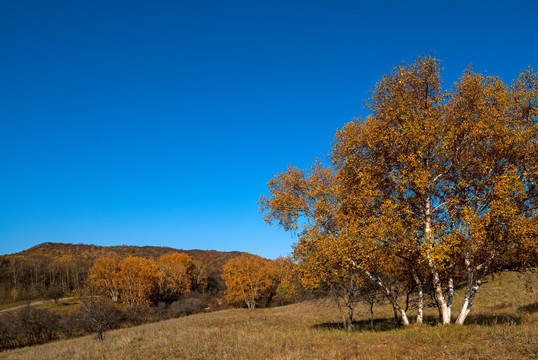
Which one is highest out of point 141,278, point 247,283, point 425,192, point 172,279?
point 425,192

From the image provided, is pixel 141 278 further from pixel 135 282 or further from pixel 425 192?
pixel 425 192

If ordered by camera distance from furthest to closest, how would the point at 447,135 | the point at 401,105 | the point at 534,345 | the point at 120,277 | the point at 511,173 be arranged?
the point at 120,277
the point at 401,105
the point at 447,135
the point at 511,173
the point at 534,345

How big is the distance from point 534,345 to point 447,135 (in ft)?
28.8

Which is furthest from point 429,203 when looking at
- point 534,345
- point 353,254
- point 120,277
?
point 120,277

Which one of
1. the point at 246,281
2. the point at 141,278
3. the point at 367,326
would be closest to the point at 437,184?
the point at 367,326

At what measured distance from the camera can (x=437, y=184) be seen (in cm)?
1619

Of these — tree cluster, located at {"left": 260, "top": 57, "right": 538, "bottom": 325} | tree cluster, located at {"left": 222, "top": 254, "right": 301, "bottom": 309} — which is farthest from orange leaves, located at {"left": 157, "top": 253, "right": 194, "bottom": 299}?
tree cluster, located at {"left": 260, "top": 57, "right": 538, "bottom": 325}

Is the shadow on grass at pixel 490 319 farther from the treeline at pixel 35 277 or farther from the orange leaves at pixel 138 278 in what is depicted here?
the treeline at pixel 35 277

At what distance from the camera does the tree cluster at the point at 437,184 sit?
527 inches

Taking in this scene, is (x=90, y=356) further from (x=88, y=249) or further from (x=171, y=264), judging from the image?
(x=88, y=249)

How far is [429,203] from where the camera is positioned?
50.6 ft

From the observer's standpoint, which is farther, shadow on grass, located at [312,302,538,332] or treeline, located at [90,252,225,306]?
treeline, located at [90,252,225,306]

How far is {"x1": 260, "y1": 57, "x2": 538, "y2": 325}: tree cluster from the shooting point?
1338 cm

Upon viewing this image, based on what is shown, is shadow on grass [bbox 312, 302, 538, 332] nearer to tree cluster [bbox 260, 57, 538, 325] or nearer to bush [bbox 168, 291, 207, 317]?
tree cluster [bbox 260, 57, 538, 325]
